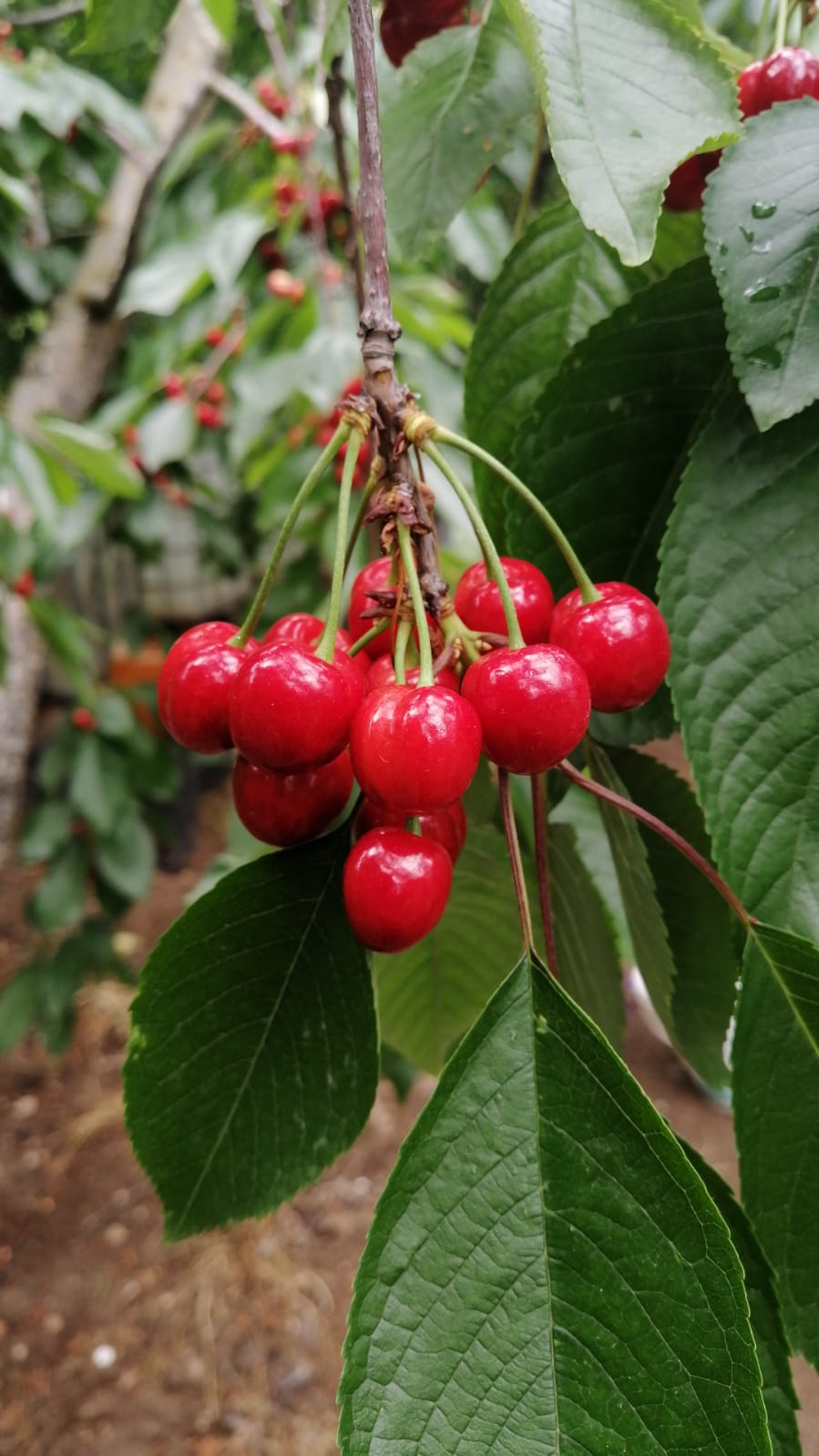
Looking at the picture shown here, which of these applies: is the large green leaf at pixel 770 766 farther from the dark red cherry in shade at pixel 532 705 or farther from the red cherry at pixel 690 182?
the red cherry at pixel 690 182

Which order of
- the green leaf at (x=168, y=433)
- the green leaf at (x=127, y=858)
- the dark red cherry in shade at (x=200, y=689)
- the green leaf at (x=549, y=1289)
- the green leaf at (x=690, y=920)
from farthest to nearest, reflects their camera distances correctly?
the green leaf at (x=127, y=858), the green leaf at (x=168, y=433), the green leaf at (x=690, y=920), the dark red cherry in shade at (x=200, y=689), the green leaf at (x=549, y=1289)

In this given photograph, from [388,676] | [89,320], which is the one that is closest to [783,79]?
[388,676]

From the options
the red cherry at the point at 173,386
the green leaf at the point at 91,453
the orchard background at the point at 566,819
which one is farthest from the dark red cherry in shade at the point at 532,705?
the red cherry at the point at 173,386

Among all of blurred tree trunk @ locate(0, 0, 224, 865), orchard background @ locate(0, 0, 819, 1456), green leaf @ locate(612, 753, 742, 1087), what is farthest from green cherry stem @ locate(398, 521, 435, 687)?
blurred tree trunk @ locate(0, 0, 224, 865)

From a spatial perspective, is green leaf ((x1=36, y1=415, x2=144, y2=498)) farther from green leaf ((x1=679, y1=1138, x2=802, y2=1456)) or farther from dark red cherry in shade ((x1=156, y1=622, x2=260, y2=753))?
green leaf ((x1=679, y1=1138, x2=802, y2=1456))

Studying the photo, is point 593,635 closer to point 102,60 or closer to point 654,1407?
point 654,1407

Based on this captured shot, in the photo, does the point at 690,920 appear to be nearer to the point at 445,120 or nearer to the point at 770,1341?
the point at 770,1341

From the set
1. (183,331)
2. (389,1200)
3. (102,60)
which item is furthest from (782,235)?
(102,60)
